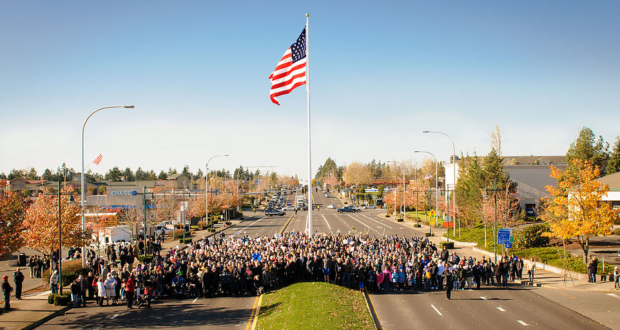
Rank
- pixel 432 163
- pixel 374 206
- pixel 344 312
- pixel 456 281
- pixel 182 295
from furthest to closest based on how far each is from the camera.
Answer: pixel 432 163, pixel 374 206, pixel 456 281, pixel 182 295, pixel 344 312

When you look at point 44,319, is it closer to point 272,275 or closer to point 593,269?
point 272,275

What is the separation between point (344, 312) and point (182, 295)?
9.01 m

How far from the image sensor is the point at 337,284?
21.6m

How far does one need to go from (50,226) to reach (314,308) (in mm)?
A: 16289

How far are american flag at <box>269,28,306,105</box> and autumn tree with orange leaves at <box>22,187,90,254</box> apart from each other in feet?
44.5

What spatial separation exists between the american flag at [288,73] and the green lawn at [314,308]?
10245mm

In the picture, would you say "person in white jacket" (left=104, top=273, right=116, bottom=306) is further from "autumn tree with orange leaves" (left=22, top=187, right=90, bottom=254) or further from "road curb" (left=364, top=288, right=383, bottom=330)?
"road curb" (left=364, top=288, right=383, bottom=330)

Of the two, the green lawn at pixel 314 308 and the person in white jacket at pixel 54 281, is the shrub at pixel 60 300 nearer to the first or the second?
the person in white jacket at pixel 54 281

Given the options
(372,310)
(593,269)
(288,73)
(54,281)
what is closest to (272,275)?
(372,310)

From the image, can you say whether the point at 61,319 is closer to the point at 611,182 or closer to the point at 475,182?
the point at 475,182

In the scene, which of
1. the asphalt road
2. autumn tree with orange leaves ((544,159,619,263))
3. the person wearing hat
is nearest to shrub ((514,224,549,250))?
autumn tree with orange leaves ((544,159,619,263))

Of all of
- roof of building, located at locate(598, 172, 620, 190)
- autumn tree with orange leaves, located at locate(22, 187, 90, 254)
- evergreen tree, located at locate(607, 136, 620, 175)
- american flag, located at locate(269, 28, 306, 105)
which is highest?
american flag, located at locate(269, 28, 306, 105)

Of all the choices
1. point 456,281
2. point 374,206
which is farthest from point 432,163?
point 456,281

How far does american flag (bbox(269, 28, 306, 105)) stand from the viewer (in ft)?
74.2
